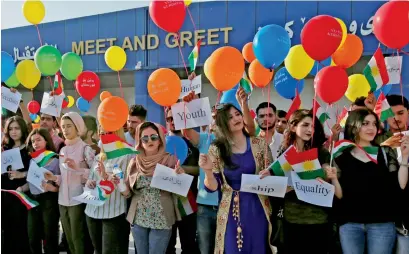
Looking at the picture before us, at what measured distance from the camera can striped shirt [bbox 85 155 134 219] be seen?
3740mm

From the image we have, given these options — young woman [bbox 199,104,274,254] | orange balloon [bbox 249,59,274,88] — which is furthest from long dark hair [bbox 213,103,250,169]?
orange balloon [bbox 249,59,274,88]

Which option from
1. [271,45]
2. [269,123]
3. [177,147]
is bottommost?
[177,147]

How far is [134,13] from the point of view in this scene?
14289 mm

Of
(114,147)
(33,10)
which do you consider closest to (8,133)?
(114,147)

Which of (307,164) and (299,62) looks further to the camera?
(299,62)

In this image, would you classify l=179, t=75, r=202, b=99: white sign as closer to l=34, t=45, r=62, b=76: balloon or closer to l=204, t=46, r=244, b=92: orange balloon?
l=204, t=46, r=244, b=92: orange balloon

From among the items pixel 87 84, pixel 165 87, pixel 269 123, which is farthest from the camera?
pixel 87 84

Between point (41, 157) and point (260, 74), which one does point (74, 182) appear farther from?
point (260, 74)

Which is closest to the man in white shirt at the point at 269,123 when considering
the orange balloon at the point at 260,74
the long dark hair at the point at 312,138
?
the orange balloon at the point at 260,74

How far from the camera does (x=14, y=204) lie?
441cm

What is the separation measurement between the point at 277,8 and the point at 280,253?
9.54m

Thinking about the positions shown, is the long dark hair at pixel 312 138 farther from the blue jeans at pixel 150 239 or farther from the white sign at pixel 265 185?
the blue jeans at pixel 150 239

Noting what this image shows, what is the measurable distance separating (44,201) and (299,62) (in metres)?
3.10

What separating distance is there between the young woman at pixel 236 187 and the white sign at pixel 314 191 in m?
0.27
